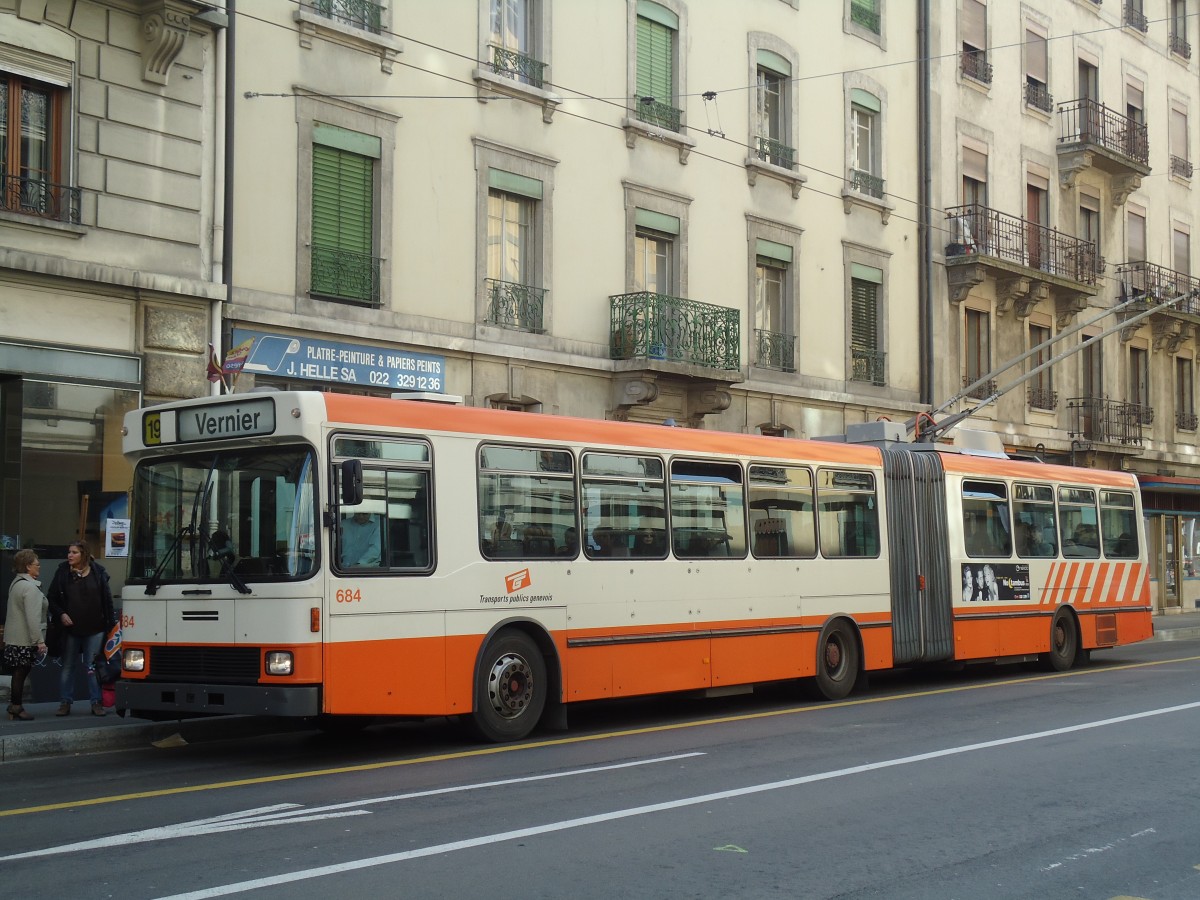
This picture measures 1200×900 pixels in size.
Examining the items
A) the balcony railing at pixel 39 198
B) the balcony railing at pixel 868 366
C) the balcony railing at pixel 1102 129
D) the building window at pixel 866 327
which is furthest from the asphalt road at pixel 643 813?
the balcony railing at pixel 1102 129

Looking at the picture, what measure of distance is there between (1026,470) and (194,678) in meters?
12.6

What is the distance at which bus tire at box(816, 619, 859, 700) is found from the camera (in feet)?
52.1

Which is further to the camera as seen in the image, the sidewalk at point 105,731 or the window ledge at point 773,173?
the window ledge at point 773,173

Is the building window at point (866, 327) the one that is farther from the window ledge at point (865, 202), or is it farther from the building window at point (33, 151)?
the building window at point (33, 151)

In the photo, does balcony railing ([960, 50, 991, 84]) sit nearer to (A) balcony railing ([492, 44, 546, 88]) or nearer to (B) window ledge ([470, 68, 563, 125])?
(B) window ledge ([470, 68, 563, 125])

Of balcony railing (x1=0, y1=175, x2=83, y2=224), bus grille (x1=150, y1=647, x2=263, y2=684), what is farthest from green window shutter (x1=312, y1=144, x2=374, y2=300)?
bus grille (x1=150, y1=647, x2=263, y2=684)

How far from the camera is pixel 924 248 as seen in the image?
30.2 meters

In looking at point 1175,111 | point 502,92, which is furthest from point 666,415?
point 1175,111


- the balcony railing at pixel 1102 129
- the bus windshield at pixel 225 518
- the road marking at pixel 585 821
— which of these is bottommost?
the road marking at pixel 585 821

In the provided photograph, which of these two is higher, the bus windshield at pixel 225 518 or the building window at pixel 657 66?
the building window at pixel 657 66

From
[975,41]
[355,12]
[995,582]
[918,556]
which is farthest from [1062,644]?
[975,41]

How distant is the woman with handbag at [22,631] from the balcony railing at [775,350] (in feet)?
49.7

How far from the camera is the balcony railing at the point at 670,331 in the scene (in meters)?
22.9

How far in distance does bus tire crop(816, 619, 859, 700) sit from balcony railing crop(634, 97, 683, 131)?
10.7 meters
